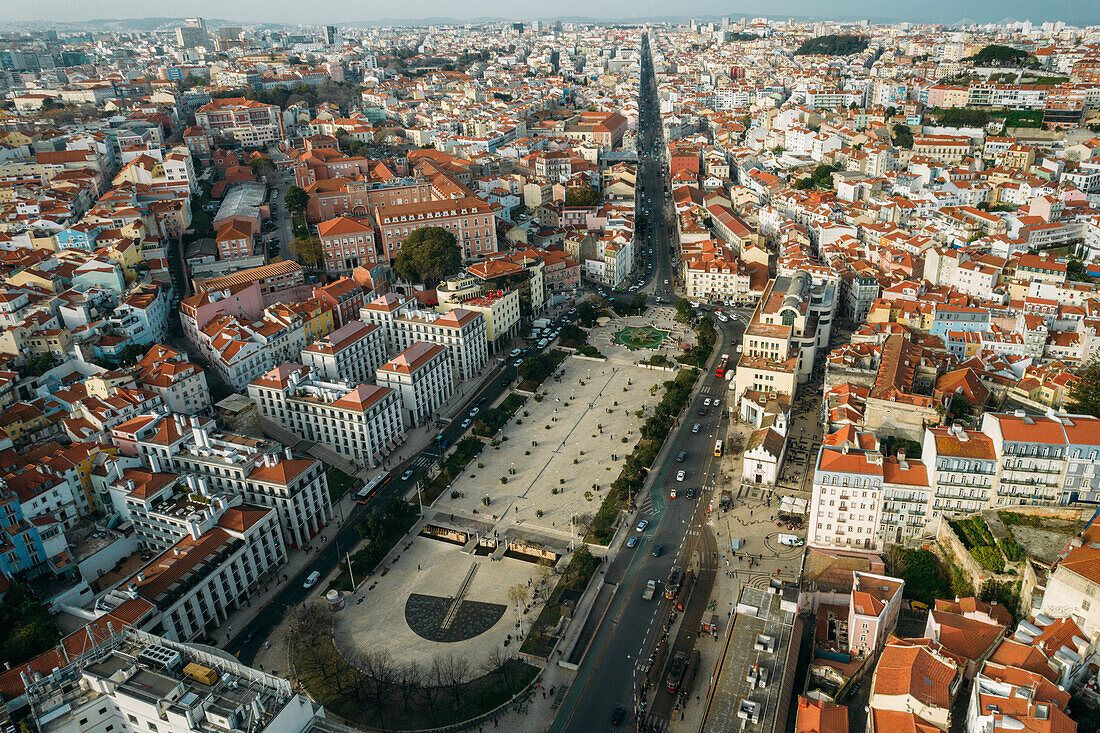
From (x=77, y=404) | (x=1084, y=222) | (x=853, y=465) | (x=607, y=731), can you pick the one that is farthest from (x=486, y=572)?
(x=1084, y=222)

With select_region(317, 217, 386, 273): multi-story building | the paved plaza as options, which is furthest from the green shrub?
select_region(317, 217, 386, 273): multi-story building

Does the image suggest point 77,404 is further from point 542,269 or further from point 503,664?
point 542,269

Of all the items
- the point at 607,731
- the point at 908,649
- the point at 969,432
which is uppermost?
the point at 969,432

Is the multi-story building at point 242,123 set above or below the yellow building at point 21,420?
above

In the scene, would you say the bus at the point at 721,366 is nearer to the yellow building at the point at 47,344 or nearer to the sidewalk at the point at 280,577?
the sidewalk at the point at 280,577

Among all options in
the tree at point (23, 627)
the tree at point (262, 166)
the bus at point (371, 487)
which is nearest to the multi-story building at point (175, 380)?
the bus at point (371, 487)
